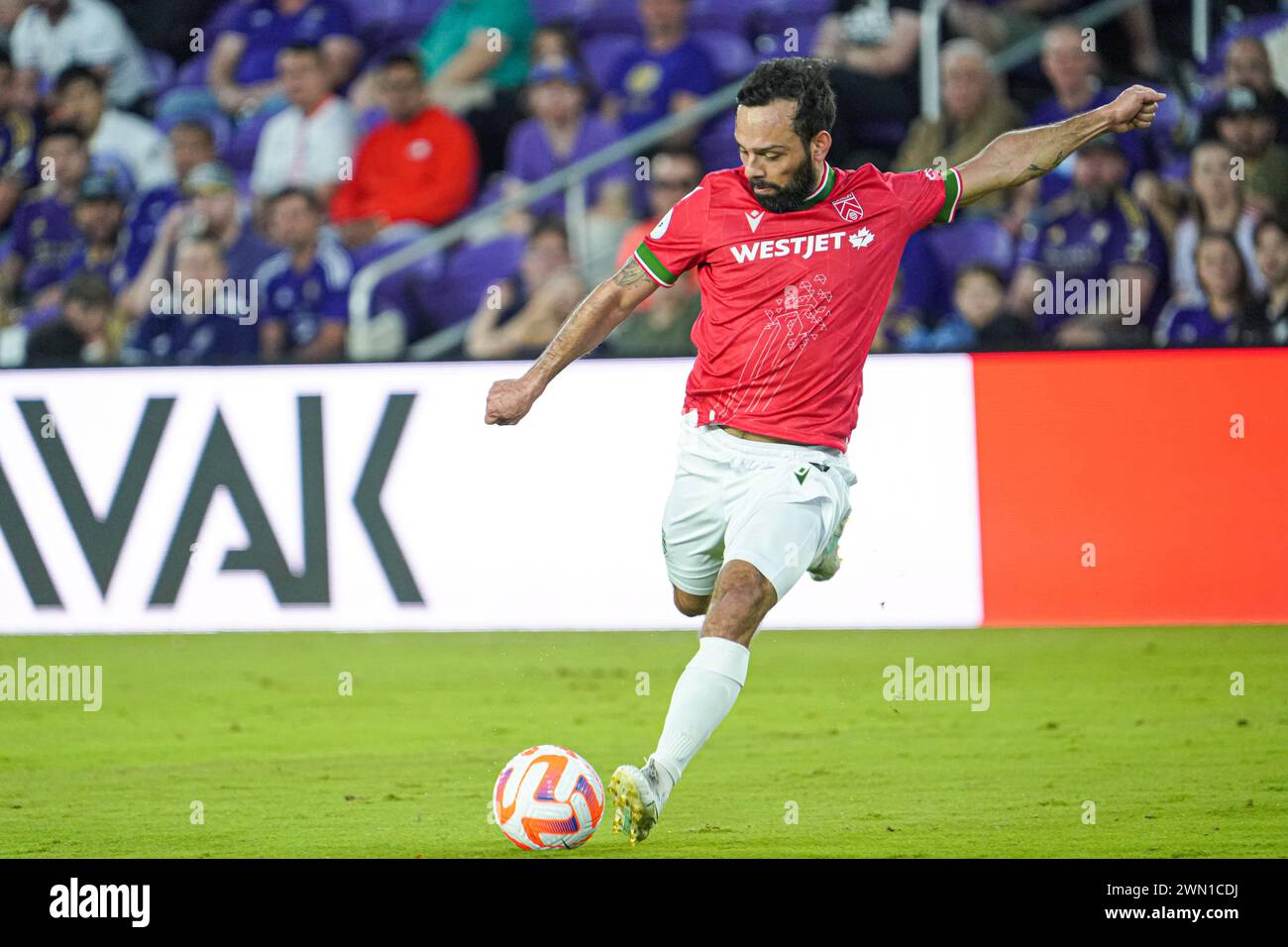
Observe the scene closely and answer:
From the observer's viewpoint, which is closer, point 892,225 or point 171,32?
point 892,225

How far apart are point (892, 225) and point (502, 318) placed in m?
6.05

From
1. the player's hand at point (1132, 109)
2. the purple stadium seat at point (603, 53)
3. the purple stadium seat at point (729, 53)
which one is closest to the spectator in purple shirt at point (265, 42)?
the purple stadium seat at point (603, 53)

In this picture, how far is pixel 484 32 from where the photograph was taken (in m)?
12.8

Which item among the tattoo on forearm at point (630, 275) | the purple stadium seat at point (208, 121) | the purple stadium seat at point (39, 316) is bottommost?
the tattoo on forearm at point (630, 275)

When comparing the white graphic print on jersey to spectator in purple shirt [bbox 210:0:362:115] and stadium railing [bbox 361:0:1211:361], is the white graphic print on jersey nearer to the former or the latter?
stadium railing [bbox 361:0:1211:361]

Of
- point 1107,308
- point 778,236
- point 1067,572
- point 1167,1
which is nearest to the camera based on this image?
point 778,236

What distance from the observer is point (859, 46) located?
39.3 feet

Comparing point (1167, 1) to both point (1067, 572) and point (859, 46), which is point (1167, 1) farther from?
point (1067, 572)

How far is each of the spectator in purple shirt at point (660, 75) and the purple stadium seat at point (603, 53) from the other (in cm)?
10

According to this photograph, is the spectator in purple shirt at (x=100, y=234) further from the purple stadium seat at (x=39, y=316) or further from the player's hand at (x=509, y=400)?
the player's hand at (x=509, y=400)

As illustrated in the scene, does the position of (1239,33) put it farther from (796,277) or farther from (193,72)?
(193,72)

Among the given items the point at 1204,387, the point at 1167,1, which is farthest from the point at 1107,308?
the point at 1167,1

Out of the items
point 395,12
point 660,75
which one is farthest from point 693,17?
point 395,12

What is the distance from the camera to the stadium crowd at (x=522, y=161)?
35.9 feet
